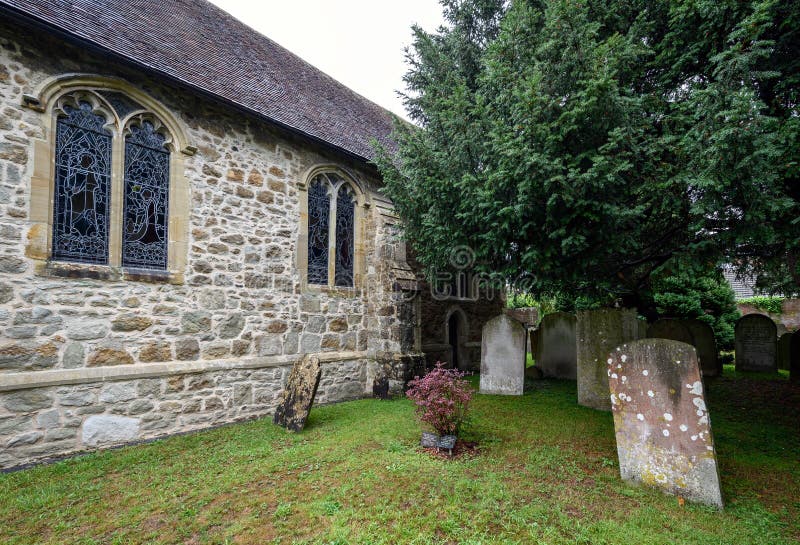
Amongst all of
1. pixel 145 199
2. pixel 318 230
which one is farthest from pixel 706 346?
pixel 145 199

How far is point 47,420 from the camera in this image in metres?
4.60

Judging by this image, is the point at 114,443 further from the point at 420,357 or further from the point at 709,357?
the point at 709,357

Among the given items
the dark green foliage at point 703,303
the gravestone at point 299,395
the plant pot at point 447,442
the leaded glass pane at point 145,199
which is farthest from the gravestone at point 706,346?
the leaded glass pane at point 145,199

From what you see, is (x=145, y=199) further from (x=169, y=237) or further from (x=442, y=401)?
(x=442, y=401)

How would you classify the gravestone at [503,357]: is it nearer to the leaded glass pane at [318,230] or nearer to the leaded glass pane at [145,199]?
the leaded glass pane at [318,230]

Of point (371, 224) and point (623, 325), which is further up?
point (371, 224)

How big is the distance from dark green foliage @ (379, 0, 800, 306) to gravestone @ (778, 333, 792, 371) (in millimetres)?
7524

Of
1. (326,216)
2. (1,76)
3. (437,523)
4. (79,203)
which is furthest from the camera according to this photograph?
(326,216)

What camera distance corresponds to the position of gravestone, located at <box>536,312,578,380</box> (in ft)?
31.3

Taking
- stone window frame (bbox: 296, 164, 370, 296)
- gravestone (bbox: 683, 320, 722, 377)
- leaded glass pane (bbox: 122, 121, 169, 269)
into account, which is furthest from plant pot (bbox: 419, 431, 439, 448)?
gravestone (bbox: 683, 320, 722, 377)

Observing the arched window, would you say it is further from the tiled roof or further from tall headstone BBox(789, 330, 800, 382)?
tall headstone BBox(789, 330, 800, 382)

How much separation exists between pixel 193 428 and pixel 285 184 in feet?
15.2

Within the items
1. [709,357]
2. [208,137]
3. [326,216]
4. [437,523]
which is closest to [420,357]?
[326,216]

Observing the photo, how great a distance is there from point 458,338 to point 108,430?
8.89m
